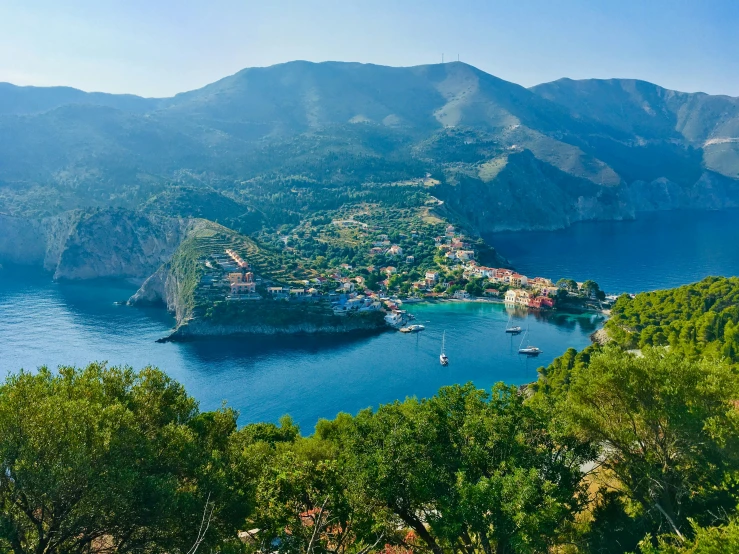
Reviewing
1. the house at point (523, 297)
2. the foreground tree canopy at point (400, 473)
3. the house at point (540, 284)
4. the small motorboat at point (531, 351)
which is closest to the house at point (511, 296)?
the house at point (523, 297)

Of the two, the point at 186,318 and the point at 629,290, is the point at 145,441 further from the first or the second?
the point at 629,290

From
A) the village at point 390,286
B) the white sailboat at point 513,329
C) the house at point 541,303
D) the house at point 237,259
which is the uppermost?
the house at point 237,259

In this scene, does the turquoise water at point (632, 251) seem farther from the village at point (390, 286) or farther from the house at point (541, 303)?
the house at point (541, 303)

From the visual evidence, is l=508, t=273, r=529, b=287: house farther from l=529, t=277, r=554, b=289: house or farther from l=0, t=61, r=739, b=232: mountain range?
l=0, t=61, r=739, b=232: mountain range

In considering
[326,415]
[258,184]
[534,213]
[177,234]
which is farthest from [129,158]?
[326,415]

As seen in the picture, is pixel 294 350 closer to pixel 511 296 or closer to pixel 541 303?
pixel 511 296
